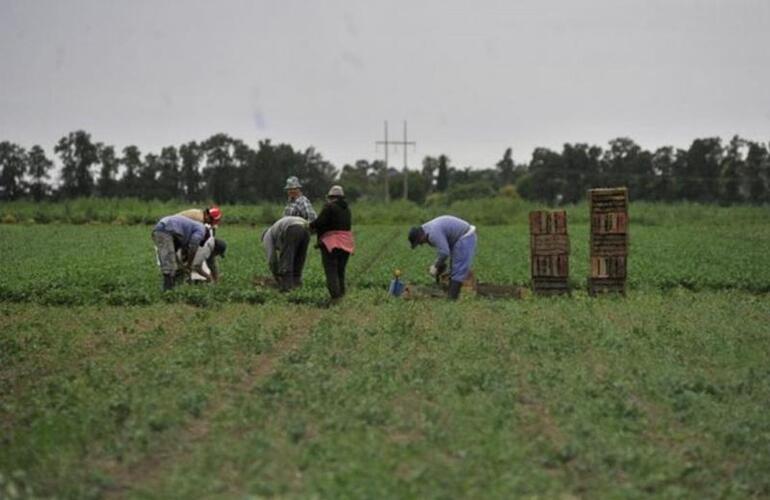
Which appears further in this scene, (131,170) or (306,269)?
(131,170)

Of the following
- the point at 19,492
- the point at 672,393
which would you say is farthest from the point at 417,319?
the point at 19,492

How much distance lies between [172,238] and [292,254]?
2049mm

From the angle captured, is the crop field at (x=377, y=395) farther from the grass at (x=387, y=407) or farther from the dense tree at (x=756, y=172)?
the dense tree at (x=756, y=172)

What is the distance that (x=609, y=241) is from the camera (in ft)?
55.2

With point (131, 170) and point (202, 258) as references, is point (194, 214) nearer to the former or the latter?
point (202, 258)

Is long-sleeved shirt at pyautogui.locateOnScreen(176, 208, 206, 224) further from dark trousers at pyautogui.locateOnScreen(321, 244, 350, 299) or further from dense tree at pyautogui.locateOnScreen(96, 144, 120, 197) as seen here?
dense tree at pyautogui.locateOnScreen(96, 144, 120, 197)

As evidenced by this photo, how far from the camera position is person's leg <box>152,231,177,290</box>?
1614cm

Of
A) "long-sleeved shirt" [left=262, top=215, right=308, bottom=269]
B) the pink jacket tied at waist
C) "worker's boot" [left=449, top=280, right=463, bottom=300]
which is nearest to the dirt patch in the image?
the pink jacket tied at waist

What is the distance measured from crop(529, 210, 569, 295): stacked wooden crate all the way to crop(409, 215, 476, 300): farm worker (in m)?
1.80

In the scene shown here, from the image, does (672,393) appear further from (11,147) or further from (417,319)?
(11,147)

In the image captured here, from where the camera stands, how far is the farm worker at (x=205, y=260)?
16.8 m

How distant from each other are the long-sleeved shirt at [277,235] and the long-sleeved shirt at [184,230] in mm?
1125

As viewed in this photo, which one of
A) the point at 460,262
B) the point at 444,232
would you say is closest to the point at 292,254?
the point at 444,232

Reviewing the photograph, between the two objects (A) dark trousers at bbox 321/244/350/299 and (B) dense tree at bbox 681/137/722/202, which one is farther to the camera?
(B) dense tree at bbox 681/137/722/202
